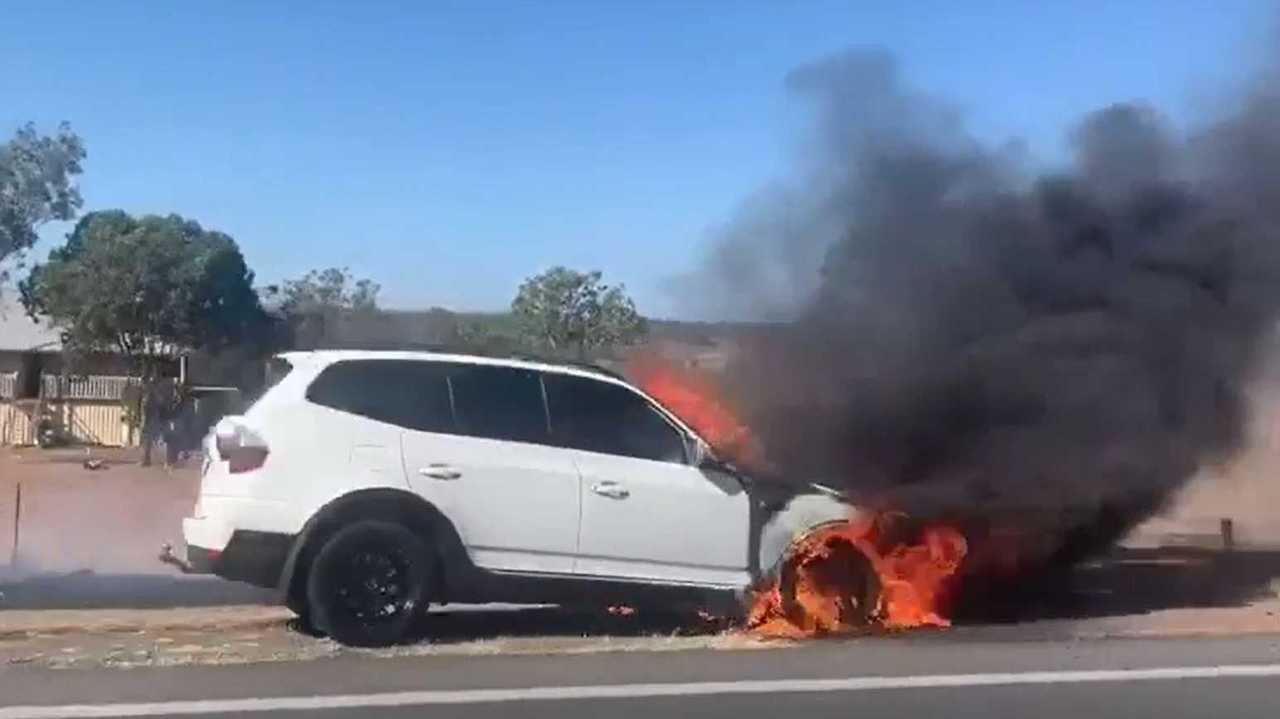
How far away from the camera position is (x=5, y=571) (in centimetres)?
1477

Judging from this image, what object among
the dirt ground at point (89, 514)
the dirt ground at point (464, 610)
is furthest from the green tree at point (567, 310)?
the dirt ground at point (464, 610)

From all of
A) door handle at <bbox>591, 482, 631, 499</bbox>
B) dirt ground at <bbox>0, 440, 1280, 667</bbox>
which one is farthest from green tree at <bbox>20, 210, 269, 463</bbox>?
door handle at <bbox>591, 482, 631, 499</bbox>

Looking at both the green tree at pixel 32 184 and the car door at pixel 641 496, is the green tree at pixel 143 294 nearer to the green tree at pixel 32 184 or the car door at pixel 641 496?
the green tree at pixel 32 184

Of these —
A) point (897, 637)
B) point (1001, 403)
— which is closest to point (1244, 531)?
point (1001, 403)

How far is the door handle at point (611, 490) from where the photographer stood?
10320 mm

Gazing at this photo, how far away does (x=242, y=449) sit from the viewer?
9.90 m

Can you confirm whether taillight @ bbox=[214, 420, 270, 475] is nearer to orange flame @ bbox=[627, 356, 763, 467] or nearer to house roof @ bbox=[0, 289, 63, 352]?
orange flame @ bbox=[627, 356, 763, 467]

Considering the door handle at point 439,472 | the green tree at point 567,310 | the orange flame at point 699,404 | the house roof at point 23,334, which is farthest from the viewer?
the house roof at point 23,334

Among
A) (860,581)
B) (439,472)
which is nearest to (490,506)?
(439,472)

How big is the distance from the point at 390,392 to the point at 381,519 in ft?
2.78

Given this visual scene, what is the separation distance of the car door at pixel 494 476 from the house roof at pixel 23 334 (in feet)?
119

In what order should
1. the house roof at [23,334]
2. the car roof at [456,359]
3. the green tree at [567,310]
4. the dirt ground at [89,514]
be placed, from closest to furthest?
the car roof at [456,359], the dirt ground at [89,514], the green tree at [567,310], the house roof at [23,334]

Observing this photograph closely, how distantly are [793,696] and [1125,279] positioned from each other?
5675mm

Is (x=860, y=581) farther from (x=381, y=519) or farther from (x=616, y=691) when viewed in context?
(x=381, y=519)
